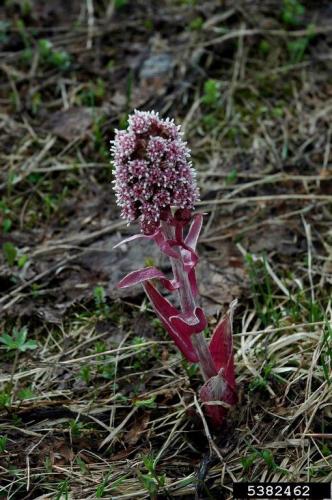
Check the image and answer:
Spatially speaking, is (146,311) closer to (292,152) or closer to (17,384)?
(17,384)

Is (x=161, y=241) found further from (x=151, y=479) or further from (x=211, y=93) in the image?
(x=211, y=93)

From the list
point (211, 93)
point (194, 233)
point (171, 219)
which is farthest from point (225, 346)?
point (211, 93)

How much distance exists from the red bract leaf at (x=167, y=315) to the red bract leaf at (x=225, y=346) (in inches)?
5.1

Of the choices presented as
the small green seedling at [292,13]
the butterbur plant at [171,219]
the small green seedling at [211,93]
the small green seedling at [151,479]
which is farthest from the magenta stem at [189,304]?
the small green seedling at [292,13]

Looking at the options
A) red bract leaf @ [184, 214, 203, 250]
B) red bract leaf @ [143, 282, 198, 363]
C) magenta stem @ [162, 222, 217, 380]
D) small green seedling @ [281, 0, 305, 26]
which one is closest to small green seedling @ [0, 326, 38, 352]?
red bract leaf @ [143, 282, 198, 363]

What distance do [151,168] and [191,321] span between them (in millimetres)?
702

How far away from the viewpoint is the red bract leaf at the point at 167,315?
3.14 meters

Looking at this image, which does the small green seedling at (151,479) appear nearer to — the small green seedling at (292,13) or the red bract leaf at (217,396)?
the red bract leaf at (217,396)

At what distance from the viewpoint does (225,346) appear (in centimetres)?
323

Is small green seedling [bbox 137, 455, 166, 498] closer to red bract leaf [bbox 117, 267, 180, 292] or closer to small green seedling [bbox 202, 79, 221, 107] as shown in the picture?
red bract leaf [bbox 117, 267, 180, 292]

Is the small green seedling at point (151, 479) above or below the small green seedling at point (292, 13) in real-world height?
below

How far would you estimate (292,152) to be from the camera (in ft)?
16.2

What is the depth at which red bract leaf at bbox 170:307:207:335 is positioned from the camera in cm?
302

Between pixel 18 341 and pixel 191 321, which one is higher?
pixel 191 321
